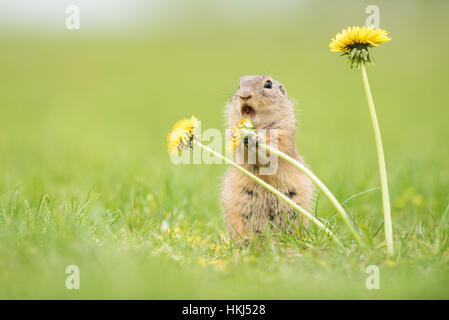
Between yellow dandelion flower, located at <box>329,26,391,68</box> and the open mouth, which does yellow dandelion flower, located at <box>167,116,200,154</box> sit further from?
yellow dandelion flower, located at <box>329,26,391,68</box>

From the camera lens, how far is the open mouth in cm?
435

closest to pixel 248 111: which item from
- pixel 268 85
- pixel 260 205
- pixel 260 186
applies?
pixel 268 85

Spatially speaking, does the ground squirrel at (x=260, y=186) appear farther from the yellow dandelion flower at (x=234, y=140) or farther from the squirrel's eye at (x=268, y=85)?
the yellow dandelion flower at (x=234, y=140)

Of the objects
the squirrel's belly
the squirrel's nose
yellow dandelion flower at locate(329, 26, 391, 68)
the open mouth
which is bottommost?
the squirrel's belly

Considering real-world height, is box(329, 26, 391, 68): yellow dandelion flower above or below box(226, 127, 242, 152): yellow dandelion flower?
above

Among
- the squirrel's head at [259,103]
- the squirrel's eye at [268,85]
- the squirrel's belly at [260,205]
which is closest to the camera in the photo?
the squirrel's belly at [260,205]

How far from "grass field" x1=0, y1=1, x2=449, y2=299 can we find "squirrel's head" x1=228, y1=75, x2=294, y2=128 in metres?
0.43

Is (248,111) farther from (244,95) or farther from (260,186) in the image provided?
(260,186)

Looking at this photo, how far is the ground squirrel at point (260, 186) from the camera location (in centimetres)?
421

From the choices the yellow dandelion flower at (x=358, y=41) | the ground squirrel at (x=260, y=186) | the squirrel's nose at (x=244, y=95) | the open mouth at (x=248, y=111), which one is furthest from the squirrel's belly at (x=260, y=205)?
the yellow dandelion flower at (x=358, y=41)

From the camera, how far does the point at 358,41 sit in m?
3.46

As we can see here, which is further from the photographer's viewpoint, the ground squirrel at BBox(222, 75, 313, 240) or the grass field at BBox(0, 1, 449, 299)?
the ground squirrel at BBox(222, 75, 313, 240)

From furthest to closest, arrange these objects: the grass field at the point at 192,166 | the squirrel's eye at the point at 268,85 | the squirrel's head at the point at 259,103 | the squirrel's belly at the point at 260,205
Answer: the squirrel's eye at the point at 268,85, the squirrel's head at the point at 259,103, the squirrel's belly at the point at 260,205, the grass field at the point at 192,166

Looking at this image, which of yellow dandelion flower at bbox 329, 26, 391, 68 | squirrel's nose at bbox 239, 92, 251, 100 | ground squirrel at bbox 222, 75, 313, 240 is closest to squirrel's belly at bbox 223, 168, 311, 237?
ground squirrel at bbox 222, 75, 313, 240
